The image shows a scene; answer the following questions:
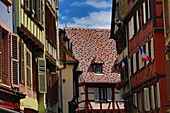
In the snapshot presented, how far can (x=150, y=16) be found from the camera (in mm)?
25703

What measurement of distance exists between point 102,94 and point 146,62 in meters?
22.9

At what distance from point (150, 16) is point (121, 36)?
10.8 m

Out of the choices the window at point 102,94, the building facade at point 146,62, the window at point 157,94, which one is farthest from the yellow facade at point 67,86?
the window at point 102,94

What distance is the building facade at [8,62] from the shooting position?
13.1m

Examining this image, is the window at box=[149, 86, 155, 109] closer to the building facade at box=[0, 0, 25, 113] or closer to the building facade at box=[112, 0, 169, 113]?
the building facade at box=[112, 0, 169, 113]

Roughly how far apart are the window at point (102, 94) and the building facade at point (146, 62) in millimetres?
14371

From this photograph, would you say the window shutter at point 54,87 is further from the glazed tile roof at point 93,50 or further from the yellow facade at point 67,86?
the glazed tile roof at point 93,50

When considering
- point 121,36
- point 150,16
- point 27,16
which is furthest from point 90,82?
point 27,16

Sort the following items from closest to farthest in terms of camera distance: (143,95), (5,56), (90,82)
Answer: 1. (5,56)
2. (143,95)
3. (90,82)

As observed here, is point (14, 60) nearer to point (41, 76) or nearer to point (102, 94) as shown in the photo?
point (41, 76)

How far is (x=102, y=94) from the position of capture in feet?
164

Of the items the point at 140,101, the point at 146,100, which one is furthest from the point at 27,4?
the point at 140,101

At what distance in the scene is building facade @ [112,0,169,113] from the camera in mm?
24719

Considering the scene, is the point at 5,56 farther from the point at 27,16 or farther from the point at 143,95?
the point at 143,95
